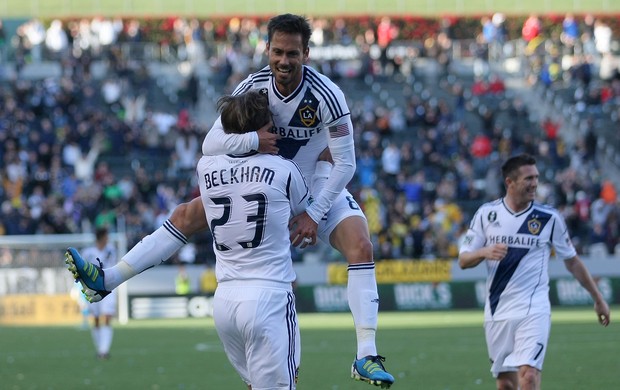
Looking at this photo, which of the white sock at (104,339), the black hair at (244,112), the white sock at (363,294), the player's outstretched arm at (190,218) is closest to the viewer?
the black hair at (244,112)

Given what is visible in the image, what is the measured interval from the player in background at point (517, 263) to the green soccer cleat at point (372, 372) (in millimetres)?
2768

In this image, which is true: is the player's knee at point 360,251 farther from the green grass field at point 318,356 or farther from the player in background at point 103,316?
the player in background at point 103,316

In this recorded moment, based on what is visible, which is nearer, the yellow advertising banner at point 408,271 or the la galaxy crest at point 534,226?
the la galaxy crest at point 534,226

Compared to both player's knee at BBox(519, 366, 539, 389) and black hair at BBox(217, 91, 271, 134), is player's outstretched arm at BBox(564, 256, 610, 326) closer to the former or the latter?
player's knee at BBox(519, 366, 539, 389)

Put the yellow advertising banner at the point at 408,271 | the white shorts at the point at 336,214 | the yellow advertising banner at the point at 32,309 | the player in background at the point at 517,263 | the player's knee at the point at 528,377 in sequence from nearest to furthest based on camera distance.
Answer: the white shorts at the point at 336,214 < the player's knee at the point at 528,377 < the player in background at the point at 517,263 < the yellow advertising banner at the point at 32,309 < the yellow advertising banner at the point at 408,271

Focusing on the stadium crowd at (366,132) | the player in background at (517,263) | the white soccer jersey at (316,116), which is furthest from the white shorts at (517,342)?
the stadium crowd at (366,132)

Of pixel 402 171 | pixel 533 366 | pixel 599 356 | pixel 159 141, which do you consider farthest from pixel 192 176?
pixel 533 366

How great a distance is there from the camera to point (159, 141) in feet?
120

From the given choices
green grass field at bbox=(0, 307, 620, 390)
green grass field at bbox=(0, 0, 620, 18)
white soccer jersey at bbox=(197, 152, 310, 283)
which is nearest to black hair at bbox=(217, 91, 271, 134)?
white soccer jersey at bbox=(197, 152, 310, 283)

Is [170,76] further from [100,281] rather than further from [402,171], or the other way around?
[100,281]

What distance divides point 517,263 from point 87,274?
14.2 ft

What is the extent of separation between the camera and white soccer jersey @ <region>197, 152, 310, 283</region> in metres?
8.15

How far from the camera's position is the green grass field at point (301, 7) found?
2084 inches

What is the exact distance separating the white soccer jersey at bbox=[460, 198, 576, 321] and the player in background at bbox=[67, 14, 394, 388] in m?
2.51
